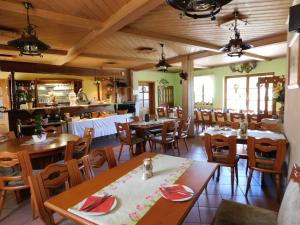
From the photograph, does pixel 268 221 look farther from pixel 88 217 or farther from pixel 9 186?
pixel 9 186

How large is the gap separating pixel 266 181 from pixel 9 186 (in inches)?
136

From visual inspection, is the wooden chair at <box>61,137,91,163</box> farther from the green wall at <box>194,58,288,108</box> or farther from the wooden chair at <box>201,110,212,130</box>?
the green wall at <box>194,58,288,108</box>

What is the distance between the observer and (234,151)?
2650 millimetres

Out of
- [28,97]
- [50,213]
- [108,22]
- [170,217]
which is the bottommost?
[50,213]

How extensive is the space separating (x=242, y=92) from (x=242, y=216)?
762cm

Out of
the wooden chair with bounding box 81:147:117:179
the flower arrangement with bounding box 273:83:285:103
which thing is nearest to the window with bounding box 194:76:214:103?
the flower arrangement with bounding box 273:83:285:103

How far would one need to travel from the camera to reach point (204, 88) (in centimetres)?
945

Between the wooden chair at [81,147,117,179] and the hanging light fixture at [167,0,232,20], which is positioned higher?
the hanging light fixture at [167,0,232,20]

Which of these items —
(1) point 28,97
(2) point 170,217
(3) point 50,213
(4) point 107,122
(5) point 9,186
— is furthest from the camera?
(4) point 107,122

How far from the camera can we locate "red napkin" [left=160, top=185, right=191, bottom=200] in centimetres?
127

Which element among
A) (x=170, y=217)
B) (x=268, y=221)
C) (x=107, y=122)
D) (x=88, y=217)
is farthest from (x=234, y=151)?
(x=107, y=122)

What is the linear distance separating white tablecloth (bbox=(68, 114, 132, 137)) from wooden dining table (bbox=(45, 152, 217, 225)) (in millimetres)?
3635

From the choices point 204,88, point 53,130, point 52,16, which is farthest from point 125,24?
point 204,88

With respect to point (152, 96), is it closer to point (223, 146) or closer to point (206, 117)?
point (206, 117)
